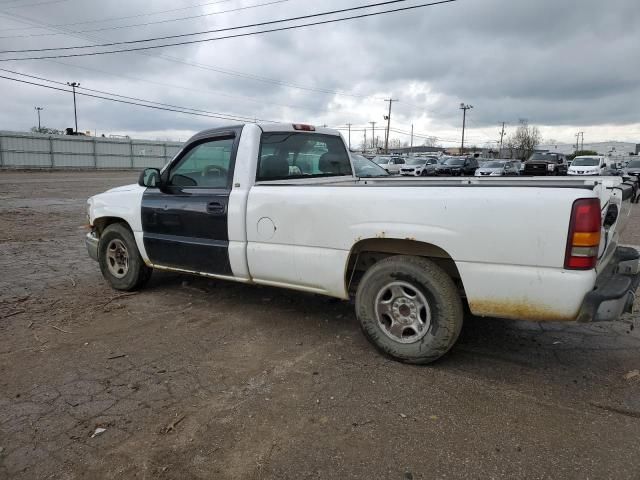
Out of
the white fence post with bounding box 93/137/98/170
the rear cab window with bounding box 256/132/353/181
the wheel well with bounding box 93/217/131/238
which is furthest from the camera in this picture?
the white fence post with bounding box 93/137/98/170

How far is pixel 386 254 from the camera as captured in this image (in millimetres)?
3768

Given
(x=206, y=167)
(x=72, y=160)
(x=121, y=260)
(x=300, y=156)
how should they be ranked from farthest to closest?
(x=72, y=160) < (x=121, y=260) < (x=300, y=156) < (x=206, y=167)

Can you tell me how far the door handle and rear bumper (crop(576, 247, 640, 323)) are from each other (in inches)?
117

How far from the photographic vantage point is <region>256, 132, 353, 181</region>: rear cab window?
14.6 ft

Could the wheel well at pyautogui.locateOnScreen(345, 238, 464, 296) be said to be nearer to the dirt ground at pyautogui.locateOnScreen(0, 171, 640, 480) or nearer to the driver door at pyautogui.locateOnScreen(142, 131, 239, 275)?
the dirt ground at pyautogui.locateOnScreen(0, 171, 640, 480)

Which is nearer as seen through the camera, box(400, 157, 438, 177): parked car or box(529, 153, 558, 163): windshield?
box(529, 153, 558, 163): windshield

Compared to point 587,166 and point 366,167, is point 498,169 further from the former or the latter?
point 366,167

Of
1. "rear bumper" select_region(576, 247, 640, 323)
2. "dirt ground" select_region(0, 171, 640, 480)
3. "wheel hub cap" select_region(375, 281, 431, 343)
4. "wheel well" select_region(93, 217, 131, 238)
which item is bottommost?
"dirt ground" select_region(0, 171, 640, 480)

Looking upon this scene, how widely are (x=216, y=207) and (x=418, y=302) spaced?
2068 mm

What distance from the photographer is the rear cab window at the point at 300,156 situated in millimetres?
4461

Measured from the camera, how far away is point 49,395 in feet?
10.5

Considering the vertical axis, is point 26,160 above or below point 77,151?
below

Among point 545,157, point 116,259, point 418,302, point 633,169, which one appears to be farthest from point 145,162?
point 418,302

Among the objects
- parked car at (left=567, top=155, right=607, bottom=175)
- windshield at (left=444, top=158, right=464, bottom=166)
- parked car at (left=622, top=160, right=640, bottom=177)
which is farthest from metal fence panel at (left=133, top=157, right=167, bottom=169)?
parked car at (left=622, top=160, right=640, bottom=177)
